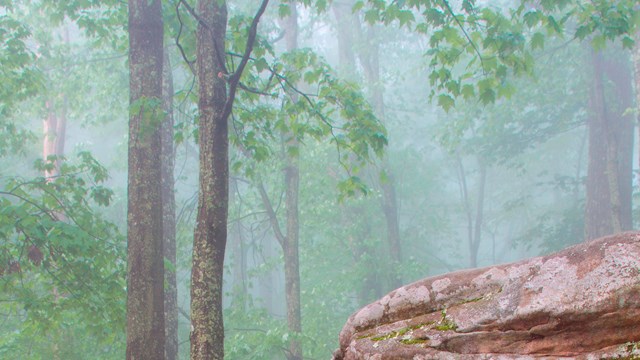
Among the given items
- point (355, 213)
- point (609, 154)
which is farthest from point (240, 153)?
point (609, 154)

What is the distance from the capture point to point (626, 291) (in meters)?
3.08

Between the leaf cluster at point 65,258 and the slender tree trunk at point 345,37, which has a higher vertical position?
the slender tree trunk at point 345,37

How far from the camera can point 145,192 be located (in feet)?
22.4

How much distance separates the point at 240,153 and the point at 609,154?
1065 cm

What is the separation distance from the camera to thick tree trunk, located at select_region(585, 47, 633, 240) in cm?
1547

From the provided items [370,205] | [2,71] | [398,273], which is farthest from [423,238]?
[2,71]

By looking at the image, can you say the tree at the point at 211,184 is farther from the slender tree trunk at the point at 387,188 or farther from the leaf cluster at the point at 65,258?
the slender tree trunk at the point at 387,188

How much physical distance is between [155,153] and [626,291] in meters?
5.35

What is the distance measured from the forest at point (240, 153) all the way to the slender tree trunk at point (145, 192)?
17mm

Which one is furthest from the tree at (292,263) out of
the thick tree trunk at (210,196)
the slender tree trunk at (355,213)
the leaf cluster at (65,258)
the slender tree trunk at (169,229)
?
the thick tree trunk at (210,196)

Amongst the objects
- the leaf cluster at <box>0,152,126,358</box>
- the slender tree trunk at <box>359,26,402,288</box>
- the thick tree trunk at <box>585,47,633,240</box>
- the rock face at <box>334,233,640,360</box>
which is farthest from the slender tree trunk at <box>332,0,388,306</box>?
the rock face at <box>334,233,640,360</box>

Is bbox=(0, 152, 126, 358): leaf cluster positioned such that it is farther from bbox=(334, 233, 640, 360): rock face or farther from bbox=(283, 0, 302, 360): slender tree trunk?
bbox=(283, 0, 302, 360): slender tree trunk

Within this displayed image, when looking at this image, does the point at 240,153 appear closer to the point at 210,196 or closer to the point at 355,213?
the point at 355,213

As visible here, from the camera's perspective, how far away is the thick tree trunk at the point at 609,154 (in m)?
15.5
